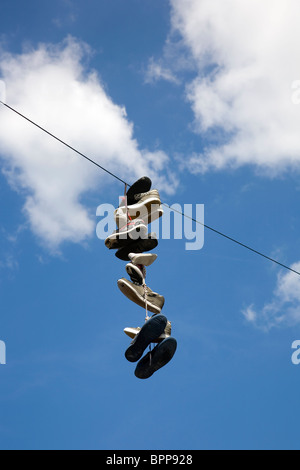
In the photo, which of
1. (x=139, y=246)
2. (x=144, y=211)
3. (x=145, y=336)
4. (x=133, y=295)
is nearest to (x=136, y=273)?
(x=133, y=295)

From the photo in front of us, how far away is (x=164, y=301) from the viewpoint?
254 inches

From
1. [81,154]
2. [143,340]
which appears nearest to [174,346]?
[143,340]

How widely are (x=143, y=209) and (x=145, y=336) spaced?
5.76 feet

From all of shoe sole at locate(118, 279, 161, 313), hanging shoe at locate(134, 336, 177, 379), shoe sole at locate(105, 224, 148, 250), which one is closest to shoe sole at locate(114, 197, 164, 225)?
shoe sole at locate(105, 224, 148, 250)

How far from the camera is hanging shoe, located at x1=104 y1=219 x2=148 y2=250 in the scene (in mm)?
6633

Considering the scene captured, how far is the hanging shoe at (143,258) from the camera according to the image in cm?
651

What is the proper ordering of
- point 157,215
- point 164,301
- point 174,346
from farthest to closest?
point 157,215, point 164,301, point 174,346

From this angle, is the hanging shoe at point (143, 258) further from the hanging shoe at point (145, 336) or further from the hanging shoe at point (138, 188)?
the hanging shoe at point (145, 336)

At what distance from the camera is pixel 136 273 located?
6473 millimetres

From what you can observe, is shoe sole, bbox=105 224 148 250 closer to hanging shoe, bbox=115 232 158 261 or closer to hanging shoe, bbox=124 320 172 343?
hanging shoe, bbox=115 232 158 261

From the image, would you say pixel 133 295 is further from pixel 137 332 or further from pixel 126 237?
pixel 126 237
